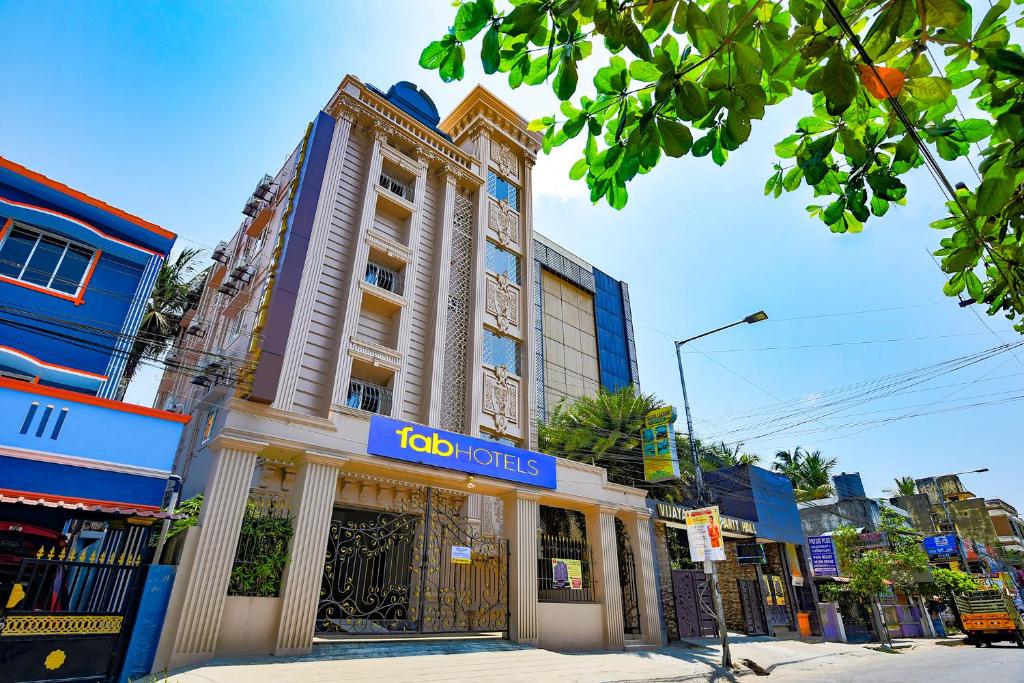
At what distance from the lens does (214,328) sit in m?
19.5

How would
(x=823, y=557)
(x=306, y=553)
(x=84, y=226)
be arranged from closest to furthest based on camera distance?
(x=306, y=553), (x=84, y=226), (x=823, y=557)

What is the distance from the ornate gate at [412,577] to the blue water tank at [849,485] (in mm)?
41054

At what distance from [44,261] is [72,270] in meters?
0.55

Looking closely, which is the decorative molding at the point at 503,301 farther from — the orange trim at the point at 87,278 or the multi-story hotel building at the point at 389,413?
the orange trim at the point at 87,278

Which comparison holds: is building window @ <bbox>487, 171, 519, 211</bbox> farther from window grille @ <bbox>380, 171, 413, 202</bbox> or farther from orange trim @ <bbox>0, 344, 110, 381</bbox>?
orange trim @ <bbox>0, 344, 110, 381</bbox>

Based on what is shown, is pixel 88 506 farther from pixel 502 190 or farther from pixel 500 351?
pixel 502 190

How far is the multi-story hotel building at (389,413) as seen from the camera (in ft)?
31.3

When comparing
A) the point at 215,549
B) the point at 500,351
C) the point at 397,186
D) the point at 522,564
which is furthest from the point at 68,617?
the point at 397,186

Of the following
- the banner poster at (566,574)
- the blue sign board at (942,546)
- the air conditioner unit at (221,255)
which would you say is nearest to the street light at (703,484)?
the banner poster at (566,574)

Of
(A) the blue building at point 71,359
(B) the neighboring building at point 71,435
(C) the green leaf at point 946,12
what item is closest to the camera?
(C) the green leaf at point 946,12

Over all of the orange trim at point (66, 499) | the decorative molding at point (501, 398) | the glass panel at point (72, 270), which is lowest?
the orange trim at point (66, 499)

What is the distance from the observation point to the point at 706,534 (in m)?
13.8

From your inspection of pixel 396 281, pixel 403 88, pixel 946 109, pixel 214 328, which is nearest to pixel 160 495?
pixel 396 281

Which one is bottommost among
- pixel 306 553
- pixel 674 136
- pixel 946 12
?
pixel 306 553
